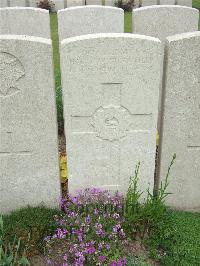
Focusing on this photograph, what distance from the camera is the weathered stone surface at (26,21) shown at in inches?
204

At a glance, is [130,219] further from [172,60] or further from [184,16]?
[184,16]

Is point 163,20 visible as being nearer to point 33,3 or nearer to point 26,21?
point 26,21

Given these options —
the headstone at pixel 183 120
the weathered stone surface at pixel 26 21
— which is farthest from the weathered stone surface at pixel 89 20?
the headstone at pixel 183 120

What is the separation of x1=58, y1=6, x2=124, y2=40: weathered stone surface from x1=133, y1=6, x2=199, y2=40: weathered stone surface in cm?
41

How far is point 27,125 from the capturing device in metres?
3.39

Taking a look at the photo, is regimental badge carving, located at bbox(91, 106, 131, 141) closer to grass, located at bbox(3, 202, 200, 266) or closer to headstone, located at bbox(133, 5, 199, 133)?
grass, located at bbox(3, 202, 200, 266)

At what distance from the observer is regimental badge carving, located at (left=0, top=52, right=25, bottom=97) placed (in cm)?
311

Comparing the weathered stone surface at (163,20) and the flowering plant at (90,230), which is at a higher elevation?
the weathered stone surface at (163,20)

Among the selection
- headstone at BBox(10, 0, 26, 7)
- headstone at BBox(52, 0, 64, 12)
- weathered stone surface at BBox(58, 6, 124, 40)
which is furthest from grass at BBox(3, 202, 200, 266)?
headstone at BBox(52, 0, 64, 12)

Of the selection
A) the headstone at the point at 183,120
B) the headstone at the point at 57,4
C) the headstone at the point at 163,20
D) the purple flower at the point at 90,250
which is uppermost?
the headstone at the point at 57,4

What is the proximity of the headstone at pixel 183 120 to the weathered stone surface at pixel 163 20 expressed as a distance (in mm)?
1562

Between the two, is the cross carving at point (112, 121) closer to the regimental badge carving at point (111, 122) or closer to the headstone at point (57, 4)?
the regimental badge carving at point (111, 122)

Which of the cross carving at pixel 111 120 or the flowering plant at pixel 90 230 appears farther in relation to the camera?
the cross carving at pixel 111 120

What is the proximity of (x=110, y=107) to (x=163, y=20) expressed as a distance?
1.90 meters
